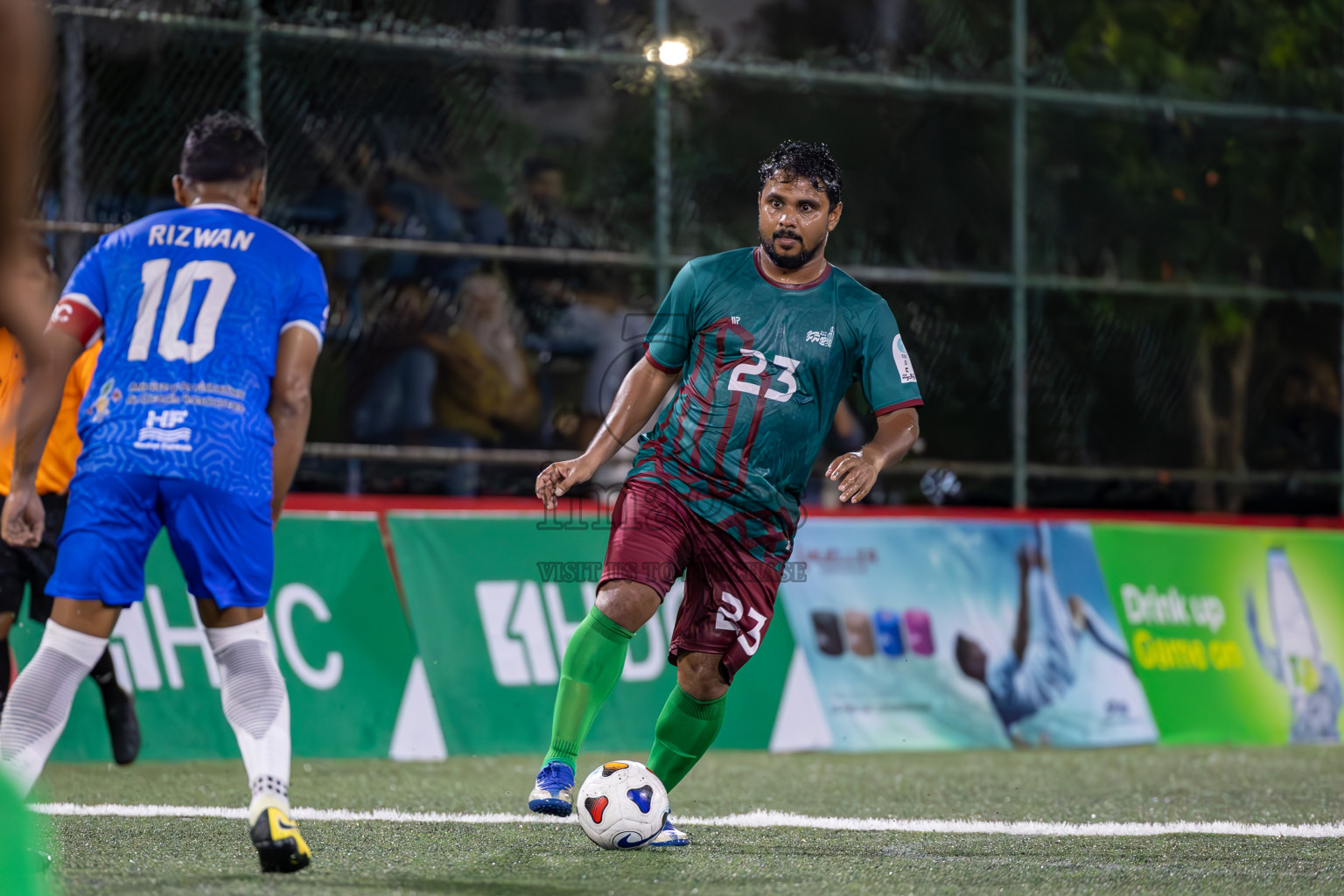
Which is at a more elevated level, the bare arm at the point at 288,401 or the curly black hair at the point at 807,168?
the curly black hair at the point at 807,168

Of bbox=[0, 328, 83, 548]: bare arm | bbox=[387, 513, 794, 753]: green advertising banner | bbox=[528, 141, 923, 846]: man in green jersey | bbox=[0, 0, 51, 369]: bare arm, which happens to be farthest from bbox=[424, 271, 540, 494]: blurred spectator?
bbox=[0, 0, 51, 369]: bare arm

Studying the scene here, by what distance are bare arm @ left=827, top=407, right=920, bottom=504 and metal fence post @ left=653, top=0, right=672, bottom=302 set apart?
744 centimetres

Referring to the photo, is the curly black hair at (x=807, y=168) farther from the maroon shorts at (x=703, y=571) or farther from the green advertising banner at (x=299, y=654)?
the green advertising banner at (x=299, y=654)

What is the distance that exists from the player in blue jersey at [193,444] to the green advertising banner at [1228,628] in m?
7.16

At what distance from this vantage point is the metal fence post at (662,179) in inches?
506

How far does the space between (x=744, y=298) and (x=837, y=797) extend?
2.64 m

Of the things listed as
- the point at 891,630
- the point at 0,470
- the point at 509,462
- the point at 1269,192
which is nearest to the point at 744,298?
the point at 0,470

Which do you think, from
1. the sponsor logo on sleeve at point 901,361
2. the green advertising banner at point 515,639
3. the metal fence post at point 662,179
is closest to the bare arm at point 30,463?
the sponsor logo on sleeve at point 901,361

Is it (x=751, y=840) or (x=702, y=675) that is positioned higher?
(x=702, y=675)

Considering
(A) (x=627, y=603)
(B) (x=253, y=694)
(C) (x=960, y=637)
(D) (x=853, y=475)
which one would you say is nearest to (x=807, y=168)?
(D) (x=853, y=475)

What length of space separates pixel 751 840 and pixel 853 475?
1.40 metres

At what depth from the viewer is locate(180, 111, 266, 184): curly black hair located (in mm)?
4520

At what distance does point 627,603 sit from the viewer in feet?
17.4

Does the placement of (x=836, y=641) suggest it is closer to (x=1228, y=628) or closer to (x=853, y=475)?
(x=1228, y=628)
